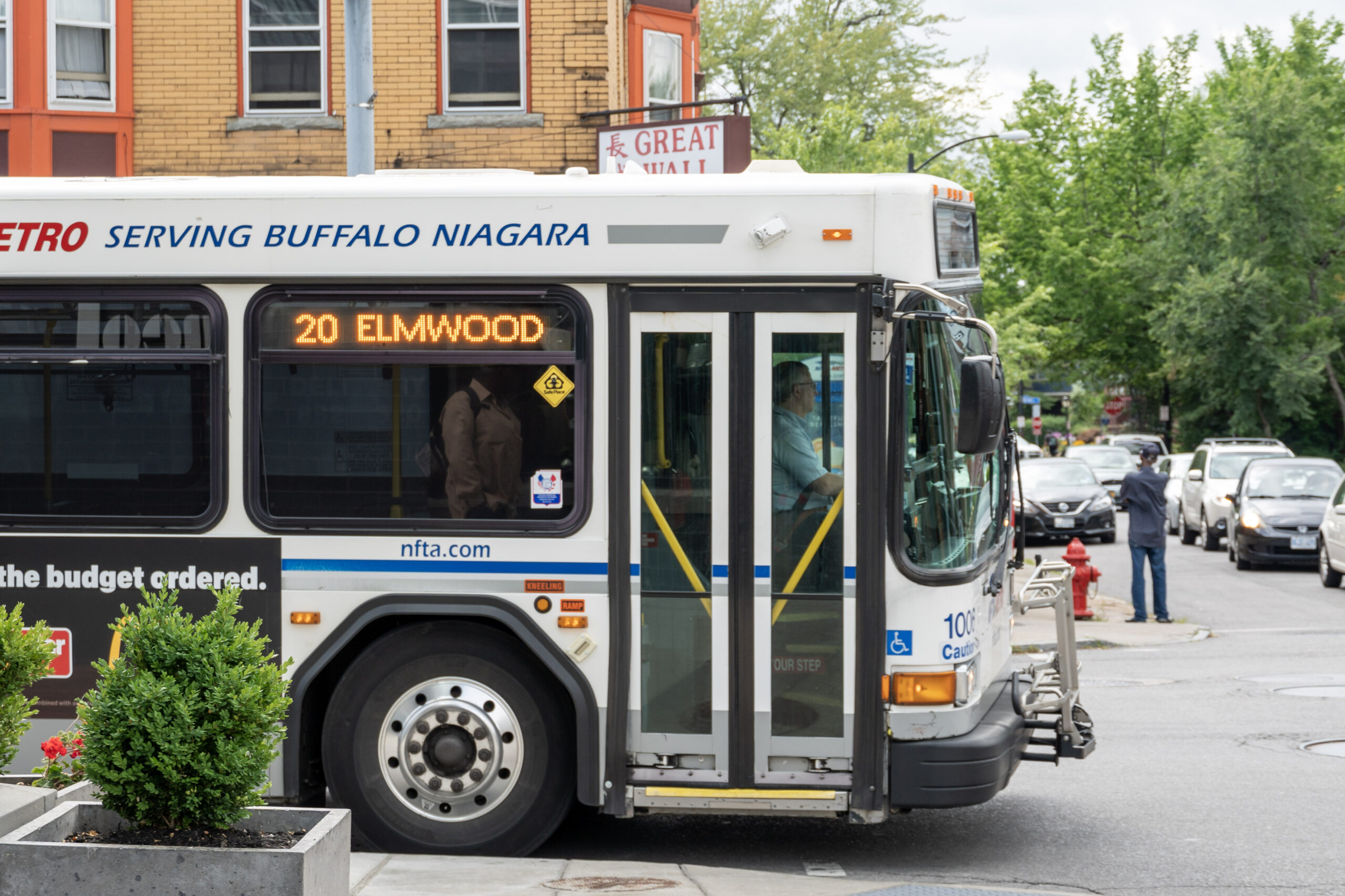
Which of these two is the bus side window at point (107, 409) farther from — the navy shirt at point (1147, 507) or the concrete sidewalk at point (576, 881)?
the navy shirt at point (1147, 507)

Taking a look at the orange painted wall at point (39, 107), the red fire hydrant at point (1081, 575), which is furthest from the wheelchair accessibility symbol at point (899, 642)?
the orange painted wall at point (39, 107)

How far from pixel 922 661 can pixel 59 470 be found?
3.93m

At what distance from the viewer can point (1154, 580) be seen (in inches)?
671

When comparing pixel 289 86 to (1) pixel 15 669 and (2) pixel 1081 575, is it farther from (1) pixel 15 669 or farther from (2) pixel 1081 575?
(1) pixel 15 669

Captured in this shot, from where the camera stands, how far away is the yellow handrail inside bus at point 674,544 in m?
6.52

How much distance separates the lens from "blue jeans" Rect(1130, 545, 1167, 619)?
16938mm

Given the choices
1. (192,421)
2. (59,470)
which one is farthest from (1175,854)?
(59,470)

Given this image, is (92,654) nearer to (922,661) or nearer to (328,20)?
(922,661)

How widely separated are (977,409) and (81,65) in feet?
49.6

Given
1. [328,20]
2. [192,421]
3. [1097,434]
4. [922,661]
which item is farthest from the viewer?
[1097,434]

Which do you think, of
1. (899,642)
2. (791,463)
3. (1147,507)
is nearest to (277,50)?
(1147,507)

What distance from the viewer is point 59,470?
689 centimetres

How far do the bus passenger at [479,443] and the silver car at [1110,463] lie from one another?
32.6m

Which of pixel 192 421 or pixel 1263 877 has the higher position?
pixel 192 421
